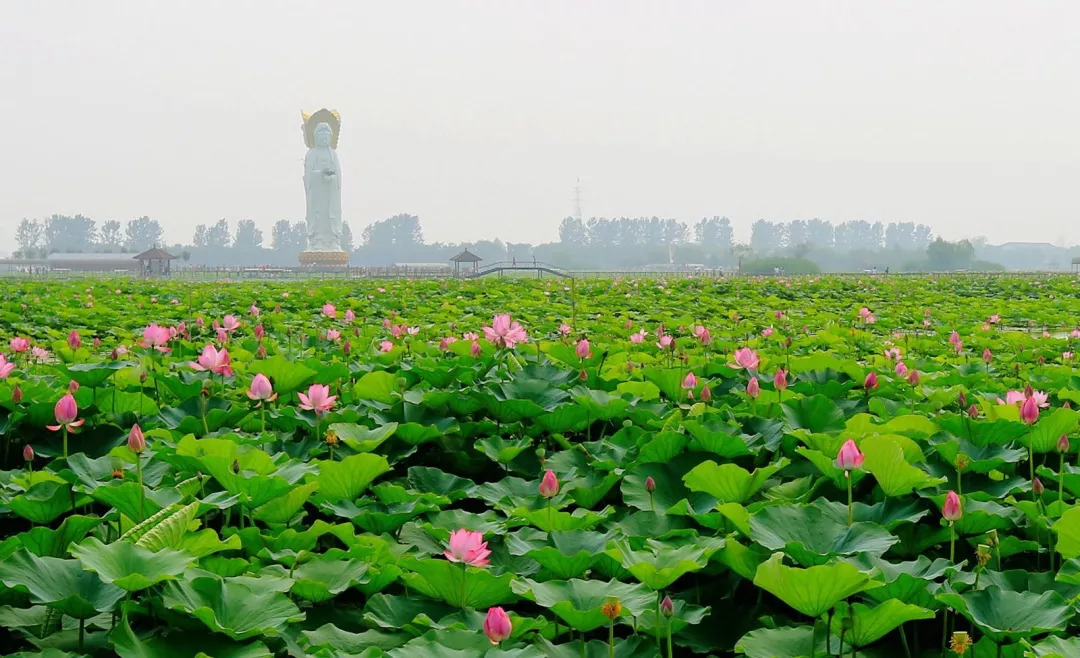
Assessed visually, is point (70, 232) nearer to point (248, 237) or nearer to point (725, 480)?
point (248, 237)

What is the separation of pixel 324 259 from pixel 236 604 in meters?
40.5

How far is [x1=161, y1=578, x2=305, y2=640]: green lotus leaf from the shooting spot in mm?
1164

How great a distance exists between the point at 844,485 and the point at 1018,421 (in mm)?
498

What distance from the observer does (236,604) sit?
1198 millimetres

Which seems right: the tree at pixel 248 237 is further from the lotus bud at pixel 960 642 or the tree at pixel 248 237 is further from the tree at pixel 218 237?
Answer: the lotus bud at pixel 960 642

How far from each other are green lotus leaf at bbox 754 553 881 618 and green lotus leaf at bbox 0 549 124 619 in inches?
31.8

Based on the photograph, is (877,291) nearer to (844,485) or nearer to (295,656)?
(844,485)

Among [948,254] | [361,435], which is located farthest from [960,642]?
[948,254]

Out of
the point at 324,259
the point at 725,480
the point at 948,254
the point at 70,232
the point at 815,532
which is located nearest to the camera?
the point at 815,532

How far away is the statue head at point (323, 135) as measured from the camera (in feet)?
124

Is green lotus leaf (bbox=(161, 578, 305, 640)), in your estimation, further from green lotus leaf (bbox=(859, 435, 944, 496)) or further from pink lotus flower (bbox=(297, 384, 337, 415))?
green lotus leaf (bbox=(859, 435, 944, 496))

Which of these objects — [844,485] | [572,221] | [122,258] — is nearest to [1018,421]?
[844,485]

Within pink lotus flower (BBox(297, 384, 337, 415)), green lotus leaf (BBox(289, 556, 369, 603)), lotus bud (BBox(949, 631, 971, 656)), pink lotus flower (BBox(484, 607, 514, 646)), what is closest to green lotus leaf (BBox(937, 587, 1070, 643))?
Result: lotus bud (BBox(949, 631, 971, 656))

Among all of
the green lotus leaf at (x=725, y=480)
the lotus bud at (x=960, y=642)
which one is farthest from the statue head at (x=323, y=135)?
the lotus bud at (x=960, y=642)
